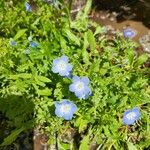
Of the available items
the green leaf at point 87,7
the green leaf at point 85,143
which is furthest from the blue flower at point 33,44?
the green leaf at point 85,143

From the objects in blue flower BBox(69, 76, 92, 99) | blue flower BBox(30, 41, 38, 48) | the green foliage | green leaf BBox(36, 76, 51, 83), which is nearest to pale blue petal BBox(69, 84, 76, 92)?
blue flower BBox(69, 76, 92, 99)

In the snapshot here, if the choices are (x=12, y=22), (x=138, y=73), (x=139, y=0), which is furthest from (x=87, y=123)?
(x=139, y=0)

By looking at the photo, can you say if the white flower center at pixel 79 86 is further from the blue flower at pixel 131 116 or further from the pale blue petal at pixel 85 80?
the blue flower at pixel 131 116

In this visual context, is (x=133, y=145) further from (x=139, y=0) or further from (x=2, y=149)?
(x=139, y=0)

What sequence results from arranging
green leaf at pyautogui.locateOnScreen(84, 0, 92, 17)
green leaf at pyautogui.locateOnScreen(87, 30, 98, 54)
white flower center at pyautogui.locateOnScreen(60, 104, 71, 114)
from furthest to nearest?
green leaf at pyautogui.locateOnScreen(84, 0, 92, 17), green leaf at pyautogui.locateOnScreen(87, 30, 98, 54), white flower center at pyautogui.locateOnScreen(60, 104, 71, 114)

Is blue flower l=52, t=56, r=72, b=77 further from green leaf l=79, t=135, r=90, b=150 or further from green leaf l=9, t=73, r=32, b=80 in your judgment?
green leaf l=79, t=135, r=90, b=150

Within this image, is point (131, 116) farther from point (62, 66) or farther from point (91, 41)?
point (91, 41)
